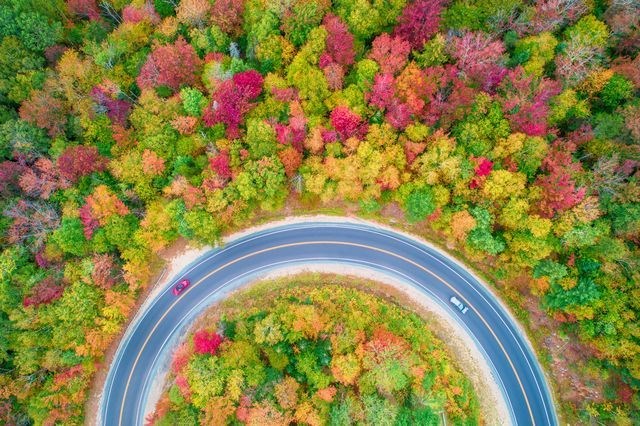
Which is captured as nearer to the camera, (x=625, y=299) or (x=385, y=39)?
(x=625, y=299)

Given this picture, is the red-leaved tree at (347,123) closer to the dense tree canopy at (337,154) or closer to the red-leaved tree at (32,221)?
the dense tree canopy at (337,154)

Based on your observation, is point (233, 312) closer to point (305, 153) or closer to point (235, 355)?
point (235, 355)

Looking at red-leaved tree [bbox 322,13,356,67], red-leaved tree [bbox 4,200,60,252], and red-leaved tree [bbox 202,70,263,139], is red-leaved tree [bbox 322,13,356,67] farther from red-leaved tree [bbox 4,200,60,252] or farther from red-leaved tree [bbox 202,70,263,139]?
red-leaved tree [bbox 4,200,60,252]

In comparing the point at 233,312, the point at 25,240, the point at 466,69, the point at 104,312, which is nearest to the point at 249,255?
the point at 233,312

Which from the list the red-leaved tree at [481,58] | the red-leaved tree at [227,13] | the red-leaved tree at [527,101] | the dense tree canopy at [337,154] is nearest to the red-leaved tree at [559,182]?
the dense tree canopy at [337,154]

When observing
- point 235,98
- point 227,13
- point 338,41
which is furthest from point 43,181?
point 338,41

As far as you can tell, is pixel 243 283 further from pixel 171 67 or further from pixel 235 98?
pixel 171 67

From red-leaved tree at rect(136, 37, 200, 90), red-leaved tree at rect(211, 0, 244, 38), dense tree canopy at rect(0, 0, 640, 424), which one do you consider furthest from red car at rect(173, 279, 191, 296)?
red-leaved tree at rect(211, 0, 244, 38)
